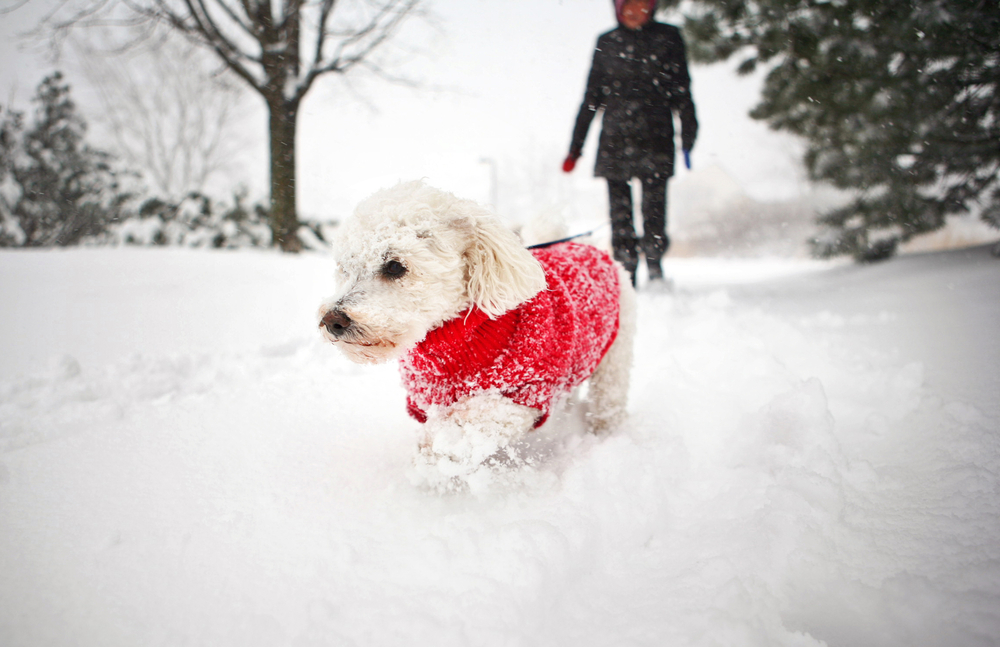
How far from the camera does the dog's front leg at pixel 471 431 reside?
1520mm

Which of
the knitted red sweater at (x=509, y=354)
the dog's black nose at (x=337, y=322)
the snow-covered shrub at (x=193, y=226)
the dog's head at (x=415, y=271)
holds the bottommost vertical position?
the knitted red sweater at (x=509, y=354)

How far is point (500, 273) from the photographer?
1599 mm

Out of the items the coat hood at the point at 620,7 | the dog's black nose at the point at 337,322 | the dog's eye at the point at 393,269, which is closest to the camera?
the dog's black nose at the point at 337,322

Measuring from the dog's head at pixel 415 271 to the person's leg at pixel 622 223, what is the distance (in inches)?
106

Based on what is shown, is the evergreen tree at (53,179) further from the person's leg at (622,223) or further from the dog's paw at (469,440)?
the dog's paw at (469,440)

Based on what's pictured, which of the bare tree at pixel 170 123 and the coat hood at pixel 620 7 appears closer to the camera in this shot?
the coat hood at pixel 620 7

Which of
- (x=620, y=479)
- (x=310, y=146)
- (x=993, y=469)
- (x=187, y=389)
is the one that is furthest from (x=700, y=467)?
(x=310, y=146)

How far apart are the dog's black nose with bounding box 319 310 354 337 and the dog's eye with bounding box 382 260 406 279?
207mm

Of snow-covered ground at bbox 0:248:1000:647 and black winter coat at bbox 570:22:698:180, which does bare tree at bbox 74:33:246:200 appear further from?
snow-covered ground at bbox 0:248:1000:647

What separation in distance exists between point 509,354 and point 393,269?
50 centimetres

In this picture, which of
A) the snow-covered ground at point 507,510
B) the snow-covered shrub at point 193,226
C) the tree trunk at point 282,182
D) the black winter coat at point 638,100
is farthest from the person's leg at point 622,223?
the snow-covered shrub at point 193,226

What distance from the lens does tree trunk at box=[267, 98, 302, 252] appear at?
7.86 meters

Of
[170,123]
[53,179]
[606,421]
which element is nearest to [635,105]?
[606,421]

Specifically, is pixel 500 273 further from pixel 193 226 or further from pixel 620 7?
pixel 193 226
